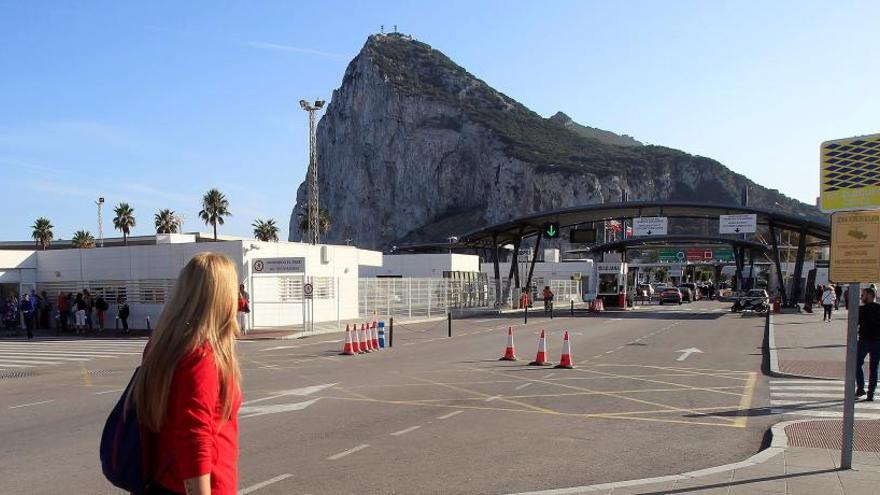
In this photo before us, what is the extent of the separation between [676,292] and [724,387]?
51488 mm

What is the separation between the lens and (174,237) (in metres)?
48.8

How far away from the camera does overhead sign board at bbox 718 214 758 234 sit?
175ft

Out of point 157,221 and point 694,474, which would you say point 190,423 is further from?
point 157,221

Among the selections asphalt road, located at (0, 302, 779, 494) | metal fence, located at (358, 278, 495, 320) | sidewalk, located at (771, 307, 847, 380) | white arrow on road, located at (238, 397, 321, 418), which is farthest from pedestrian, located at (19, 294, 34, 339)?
sidewalk, located at (771, 307, 847, 380)

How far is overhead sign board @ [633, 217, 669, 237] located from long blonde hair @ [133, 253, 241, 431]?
63.6m

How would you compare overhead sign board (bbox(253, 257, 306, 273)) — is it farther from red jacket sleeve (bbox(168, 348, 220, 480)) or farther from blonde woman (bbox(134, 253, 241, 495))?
red jacket sleeve (bbox(168, 348, 220, 480))

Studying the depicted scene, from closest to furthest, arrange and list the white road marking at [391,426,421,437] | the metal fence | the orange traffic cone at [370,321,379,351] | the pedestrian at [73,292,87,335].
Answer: the white road marking at [391,426,421,437] < the orange traffic cone at [370,321,379,351] < the pedestrian at [73,292,87,335] < the metal fence

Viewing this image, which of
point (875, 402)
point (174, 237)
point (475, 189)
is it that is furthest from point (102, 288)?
point (475, 189)

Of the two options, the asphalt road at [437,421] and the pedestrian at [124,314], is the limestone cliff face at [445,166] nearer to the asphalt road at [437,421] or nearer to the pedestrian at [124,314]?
the pedestrian at [124,314]

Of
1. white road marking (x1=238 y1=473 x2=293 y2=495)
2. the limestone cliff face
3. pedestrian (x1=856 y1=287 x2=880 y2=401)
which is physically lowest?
white road marking (x1=238 y1=473 x2=293 y2=495)

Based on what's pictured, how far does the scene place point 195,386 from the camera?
2812mm

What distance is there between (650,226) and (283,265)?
42794 mm

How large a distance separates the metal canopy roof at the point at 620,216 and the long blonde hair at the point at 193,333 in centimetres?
4640

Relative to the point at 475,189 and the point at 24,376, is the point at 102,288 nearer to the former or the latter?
the point at 24,376
